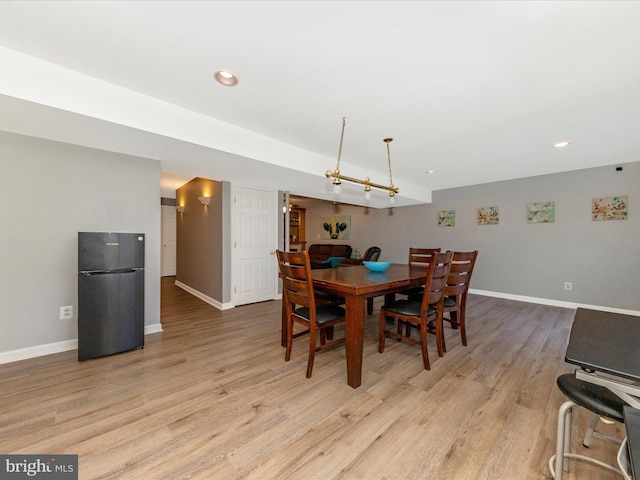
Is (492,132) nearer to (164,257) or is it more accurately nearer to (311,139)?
(311,139)

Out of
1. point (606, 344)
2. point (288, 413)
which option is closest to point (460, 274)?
point (606, 344)

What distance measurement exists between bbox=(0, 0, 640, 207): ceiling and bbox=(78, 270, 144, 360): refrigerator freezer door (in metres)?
1.32

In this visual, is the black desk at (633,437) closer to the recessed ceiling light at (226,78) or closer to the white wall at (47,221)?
the recessed ceiling light at (226,78)

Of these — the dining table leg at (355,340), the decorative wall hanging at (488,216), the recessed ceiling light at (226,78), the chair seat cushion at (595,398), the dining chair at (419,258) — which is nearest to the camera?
the chair seat cushion at (595,398)

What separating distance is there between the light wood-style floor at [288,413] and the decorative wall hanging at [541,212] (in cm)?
292

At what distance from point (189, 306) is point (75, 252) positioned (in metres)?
1.94

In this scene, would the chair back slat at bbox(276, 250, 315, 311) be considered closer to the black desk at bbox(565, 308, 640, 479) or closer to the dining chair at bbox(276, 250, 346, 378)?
the dining chair at bbox(276, 250, 346, 378)

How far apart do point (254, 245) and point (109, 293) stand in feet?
7.45

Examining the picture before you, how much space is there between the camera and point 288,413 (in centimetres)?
166

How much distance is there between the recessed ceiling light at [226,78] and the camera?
5.94 ft

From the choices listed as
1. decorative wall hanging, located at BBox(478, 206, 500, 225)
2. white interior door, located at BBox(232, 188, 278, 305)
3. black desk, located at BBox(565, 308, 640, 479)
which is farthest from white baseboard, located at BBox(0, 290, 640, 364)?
black desk, located at BBox(565, 308, 640, 479)

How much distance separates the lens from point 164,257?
24.2 ft

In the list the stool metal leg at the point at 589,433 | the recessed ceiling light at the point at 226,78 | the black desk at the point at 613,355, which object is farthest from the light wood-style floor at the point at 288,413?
the recessed ceiling light at the point at 226,78

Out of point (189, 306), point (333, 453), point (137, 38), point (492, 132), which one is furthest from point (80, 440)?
point (492, 132)
